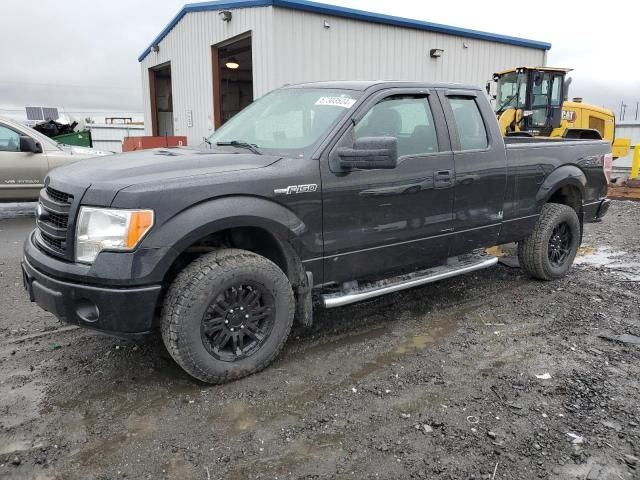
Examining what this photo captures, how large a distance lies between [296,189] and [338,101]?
906 millimetres

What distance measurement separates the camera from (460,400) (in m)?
3.11

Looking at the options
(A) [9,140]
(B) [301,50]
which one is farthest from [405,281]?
(B) [301,50]

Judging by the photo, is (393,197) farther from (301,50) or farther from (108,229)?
(301,50)

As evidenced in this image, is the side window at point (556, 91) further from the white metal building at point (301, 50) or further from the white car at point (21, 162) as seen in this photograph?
the white car at point (21, 162)

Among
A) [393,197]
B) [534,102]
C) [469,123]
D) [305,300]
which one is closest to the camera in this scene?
[305,300]

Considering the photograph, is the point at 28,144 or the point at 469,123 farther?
the point at 28,144

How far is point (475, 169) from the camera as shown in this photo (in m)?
4.39

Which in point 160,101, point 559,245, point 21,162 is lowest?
point 559,245

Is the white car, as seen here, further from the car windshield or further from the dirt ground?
the car windshield

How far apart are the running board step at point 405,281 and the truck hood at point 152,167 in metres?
1.06

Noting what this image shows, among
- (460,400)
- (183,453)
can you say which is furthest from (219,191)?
(460,400)

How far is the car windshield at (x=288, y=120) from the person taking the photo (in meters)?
3.73

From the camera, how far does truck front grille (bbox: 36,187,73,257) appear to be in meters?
3.04

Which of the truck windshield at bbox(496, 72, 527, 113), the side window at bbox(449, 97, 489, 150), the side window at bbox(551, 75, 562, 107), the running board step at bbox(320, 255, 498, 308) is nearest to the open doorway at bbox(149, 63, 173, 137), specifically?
the truck windshield at bbox(496, 72, 527, 113)
